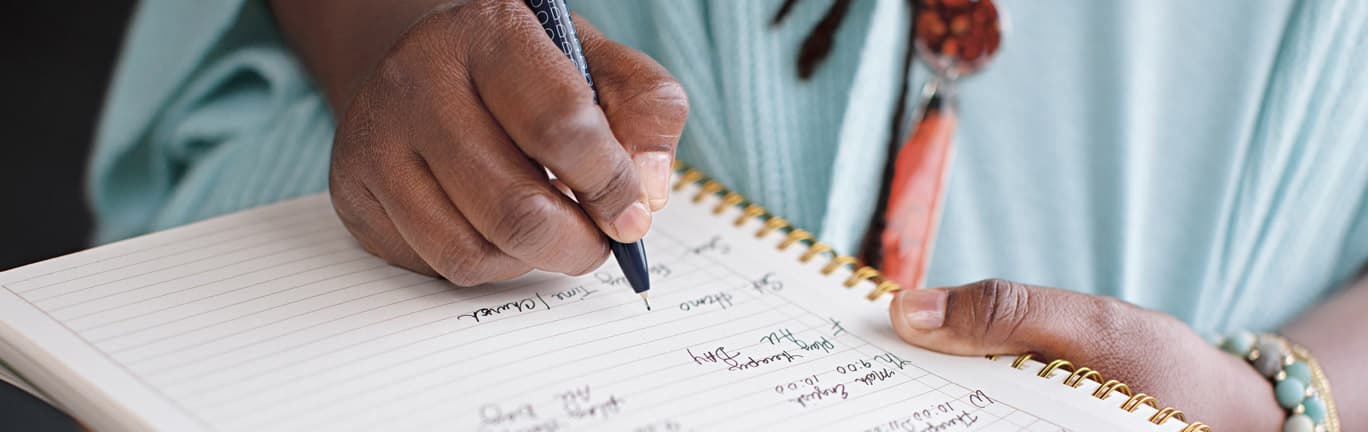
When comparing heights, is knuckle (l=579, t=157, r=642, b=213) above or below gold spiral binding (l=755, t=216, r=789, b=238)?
above

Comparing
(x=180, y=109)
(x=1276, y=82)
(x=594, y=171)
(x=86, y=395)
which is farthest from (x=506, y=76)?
(x=1276, y=82)

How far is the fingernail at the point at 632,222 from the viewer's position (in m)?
0.40

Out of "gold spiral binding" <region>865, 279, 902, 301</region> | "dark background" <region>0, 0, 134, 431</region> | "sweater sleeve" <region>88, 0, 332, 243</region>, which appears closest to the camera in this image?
"gold spiral binding" <region>865, 279, 902, 301</region>

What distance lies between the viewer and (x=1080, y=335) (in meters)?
0.44

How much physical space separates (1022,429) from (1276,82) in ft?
1.10

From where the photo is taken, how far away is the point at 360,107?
0.44 meters

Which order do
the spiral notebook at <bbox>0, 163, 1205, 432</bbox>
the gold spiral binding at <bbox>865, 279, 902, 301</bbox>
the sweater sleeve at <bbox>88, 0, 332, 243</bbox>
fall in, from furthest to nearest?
the sweater sleeve at <bbox>88, 0, 332, 243</bbox> < the gold spiral binding at <bbox>865, 279, 902, 301</bbox> < the spiral notebook at <bbox>0, 163, 1205, 432</bbox>

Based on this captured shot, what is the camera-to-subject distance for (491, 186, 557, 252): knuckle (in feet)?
1.29

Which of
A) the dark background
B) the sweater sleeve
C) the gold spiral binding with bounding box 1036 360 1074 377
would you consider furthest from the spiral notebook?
the dark background

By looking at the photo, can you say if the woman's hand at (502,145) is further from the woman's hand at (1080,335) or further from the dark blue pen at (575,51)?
the woman's hand at (1080,335)

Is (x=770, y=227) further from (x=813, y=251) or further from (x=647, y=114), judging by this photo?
(x=647, y=114)

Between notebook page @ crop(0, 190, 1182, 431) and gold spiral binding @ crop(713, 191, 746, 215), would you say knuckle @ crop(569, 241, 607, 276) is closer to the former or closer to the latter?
A: notebook page @ crop(0, 190, 1182, 431)

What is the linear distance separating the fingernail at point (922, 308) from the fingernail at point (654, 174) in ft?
0.35

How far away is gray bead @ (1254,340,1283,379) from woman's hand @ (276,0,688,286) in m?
0.33
